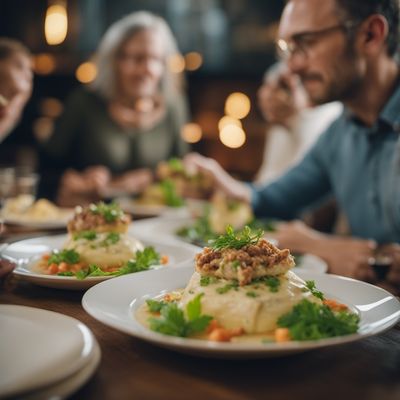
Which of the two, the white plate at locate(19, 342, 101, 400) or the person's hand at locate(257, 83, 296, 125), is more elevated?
the person's hand at locate(257, 83, 296, 125)

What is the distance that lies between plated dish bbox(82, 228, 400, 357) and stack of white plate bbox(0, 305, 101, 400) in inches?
3.7

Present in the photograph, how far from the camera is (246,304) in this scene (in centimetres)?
127

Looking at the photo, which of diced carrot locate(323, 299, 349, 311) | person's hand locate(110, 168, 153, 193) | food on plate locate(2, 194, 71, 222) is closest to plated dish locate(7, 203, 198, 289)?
diced carrot locate(323, 299, 349, 311)

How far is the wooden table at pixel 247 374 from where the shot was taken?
40.5 inches

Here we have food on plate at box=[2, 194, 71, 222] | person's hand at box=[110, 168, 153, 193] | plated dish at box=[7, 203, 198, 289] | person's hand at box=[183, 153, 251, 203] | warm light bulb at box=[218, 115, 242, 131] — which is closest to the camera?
plated dish at box=[7, 203, 198, 289]

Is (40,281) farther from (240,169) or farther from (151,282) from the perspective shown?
(240,169)

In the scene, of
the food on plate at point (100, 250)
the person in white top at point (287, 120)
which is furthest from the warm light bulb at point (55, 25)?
the food on plate at point (100, 250)

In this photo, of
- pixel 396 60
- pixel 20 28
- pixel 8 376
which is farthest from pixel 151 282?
pixel 20 28

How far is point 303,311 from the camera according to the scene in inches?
48.5

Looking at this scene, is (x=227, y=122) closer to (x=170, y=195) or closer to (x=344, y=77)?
(x=170, y=195)

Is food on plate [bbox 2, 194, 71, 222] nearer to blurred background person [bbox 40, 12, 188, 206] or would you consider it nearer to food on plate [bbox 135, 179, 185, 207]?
food on plate [bbox 135, 179, 185, 207]

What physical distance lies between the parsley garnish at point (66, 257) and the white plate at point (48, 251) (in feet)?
0.22

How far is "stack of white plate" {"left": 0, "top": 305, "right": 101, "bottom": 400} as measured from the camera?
92 cm

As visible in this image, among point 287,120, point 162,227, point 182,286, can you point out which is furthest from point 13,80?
point 287,120
